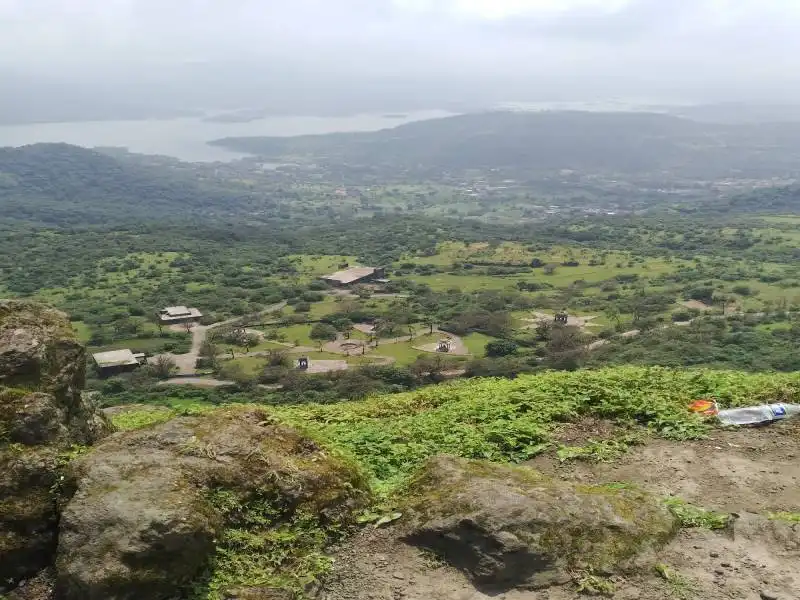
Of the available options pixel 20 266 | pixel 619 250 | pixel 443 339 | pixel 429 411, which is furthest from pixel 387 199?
pixel 429 411

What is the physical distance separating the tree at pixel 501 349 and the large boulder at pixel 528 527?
145 ft

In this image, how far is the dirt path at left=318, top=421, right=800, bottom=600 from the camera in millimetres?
5035

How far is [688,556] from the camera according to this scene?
5.48 m

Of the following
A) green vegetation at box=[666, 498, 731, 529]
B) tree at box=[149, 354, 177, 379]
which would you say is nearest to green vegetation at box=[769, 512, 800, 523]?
green vegetation at box=[666, 498, 731, 529]

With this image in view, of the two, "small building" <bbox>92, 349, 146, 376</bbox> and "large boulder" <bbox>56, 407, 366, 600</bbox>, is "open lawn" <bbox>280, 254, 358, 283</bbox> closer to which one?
"small building" <bbox>92, 349, 146, 376</bbox>

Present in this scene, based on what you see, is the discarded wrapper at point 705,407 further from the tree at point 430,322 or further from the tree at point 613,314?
the tree at point 613,314

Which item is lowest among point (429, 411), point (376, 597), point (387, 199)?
point (387, 199)


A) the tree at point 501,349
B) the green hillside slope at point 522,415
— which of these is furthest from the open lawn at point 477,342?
the green hillside slope at point 522,415

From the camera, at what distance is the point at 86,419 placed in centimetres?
710

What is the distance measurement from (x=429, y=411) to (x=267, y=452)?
13.3 ft

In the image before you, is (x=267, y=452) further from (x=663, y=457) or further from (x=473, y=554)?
(x=663, y=457)

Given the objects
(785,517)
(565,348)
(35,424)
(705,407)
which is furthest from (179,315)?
(785,517)

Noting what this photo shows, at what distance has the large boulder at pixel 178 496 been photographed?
4.64 metres

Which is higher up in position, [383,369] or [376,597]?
[376,597]
